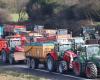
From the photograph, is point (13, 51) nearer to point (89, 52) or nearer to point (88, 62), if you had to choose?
point (89, 52)

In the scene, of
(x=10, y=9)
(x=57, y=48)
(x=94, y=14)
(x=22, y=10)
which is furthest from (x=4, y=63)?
(x=10, y=9)

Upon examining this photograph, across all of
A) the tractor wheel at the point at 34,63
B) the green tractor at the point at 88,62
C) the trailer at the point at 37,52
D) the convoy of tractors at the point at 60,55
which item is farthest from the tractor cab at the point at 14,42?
the green tractor at the point at 88,62

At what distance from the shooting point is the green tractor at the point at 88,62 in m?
20.9

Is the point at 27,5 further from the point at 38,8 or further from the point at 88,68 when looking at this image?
the point at 88,68

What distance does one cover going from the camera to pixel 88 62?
21156 mm

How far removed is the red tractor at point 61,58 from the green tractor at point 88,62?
103cm

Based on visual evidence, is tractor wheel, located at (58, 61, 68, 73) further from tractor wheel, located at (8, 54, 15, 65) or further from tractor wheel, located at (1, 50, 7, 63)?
tractor wheel, located at (1, 50, 7, 63)

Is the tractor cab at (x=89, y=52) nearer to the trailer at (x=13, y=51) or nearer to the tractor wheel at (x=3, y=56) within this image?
the trailer at (x=13, y=51)

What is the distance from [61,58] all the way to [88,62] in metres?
3.52

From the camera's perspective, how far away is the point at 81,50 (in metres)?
22.4

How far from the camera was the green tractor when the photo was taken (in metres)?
20.9

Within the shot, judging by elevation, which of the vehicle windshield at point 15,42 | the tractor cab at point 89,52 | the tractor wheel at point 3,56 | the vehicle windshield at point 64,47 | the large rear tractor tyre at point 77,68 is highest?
the vehicle windshield at point 15,42

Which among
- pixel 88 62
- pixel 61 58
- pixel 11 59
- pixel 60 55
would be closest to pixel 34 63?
pixel 60 55

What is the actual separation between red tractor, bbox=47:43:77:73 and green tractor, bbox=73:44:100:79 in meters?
1.03
